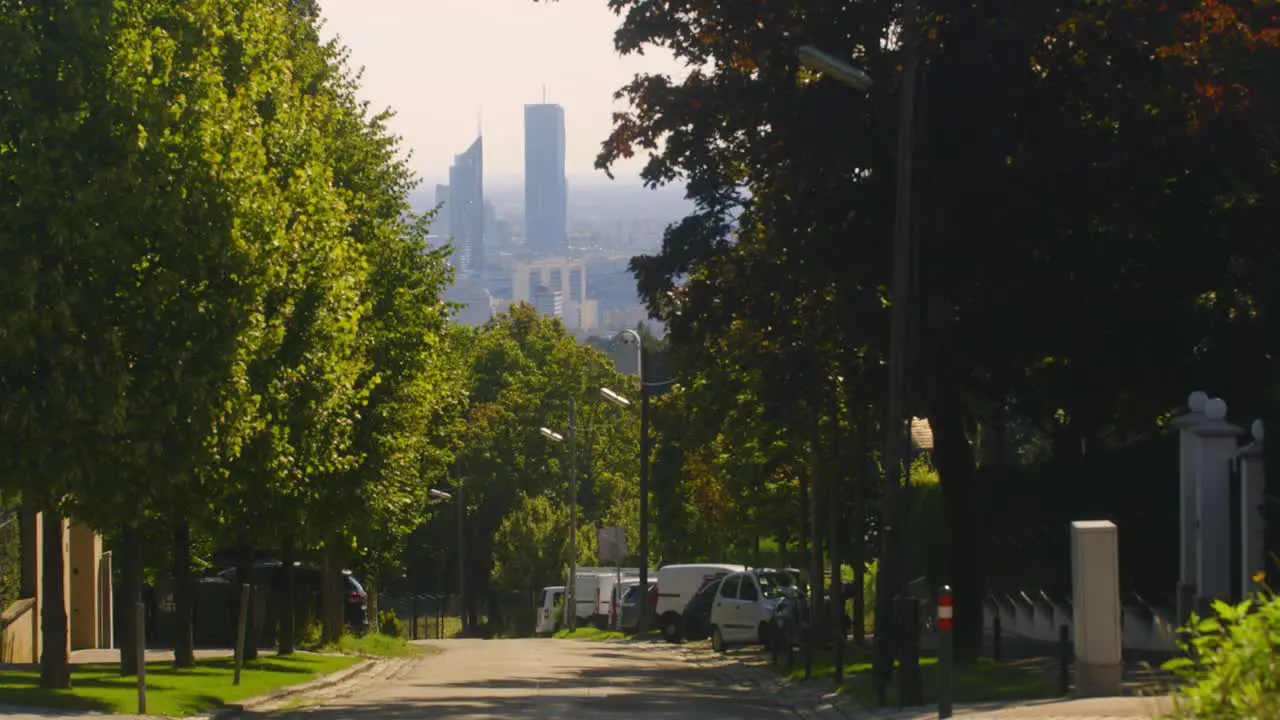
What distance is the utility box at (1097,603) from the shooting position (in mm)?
20219

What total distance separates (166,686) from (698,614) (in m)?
26.6

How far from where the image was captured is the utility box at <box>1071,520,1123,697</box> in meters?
20.2

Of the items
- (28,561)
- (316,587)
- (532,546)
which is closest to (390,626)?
(316,587)

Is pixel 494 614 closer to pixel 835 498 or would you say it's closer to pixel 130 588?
pixel 835 498

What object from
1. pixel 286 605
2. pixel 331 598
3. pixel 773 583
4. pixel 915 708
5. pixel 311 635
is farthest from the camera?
pixel 331 598

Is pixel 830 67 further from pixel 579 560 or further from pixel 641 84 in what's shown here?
pixel 579 560

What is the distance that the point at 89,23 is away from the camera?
2156 cm

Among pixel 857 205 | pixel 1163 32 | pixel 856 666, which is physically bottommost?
pixel 856 666

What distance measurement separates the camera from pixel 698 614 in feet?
165

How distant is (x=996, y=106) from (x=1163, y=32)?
2.57 meters

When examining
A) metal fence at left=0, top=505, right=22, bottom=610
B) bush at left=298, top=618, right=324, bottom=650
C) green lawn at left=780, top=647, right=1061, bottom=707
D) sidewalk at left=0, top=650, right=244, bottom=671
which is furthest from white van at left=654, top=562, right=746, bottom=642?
green lawn at left=780, top=647, right=1061, bottom=707

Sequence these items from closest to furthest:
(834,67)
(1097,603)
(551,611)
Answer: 1. (1097,603)
2. (834,67)
3. (551,611)

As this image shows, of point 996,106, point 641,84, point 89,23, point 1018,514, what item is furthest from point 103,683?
point 1018,514

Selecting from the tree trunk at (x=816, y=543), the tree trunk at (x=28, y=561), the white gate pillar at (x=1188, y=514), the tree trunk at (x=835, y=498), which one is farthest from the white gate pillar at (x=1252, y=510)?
the tree trunk at (x=28, y=561)
